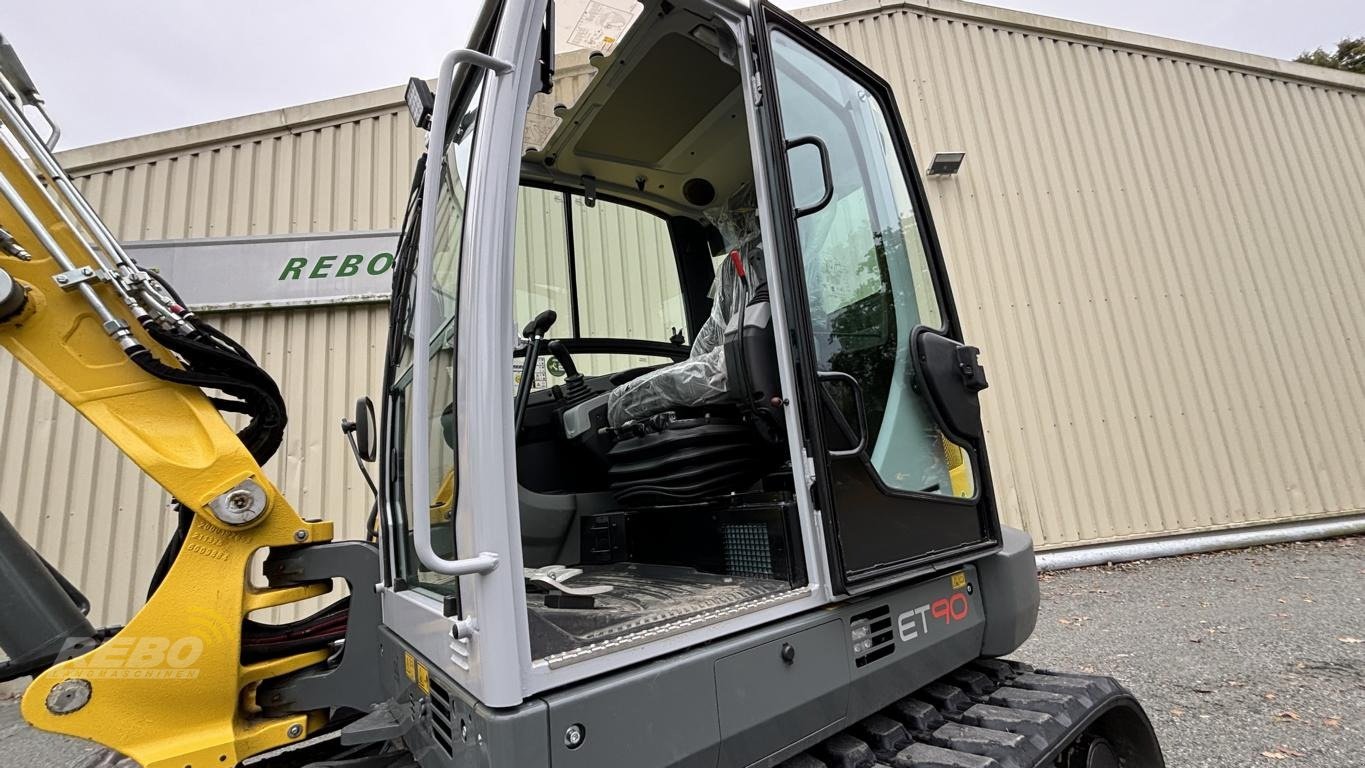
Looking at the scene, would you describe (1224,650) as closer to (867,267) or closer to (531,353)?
(867,267)

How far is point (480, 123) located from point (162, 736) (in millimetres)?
1789

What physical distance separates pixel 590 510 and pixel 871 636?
4.23 feet

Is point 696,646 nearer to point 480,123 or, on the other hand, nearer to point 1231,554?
point 480,123

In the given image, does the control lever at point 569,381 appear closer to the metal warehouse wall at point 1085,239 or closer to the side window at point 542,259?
the side window at point 542,259

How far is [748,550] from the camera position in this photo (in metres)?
1.87

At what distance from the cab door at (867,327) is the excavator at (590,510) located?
0.4 inches

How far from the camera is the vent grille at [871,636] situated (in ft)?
5.26

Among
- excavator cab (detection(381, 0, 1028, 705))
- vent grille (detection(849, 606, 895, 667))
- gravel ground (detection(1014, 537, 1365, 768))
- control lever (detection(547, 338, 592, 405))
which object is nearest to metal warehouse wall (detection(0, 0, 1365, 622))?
gravel ground (detection(1014, 537, 1365, 768))

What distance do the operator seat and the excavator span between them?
1 cm

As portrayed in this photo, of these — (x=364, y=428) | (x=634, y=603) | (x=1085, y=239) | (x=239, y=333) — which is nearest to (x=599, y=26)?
(x=364, y=428)

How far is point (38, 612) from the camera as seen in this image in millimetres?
1803

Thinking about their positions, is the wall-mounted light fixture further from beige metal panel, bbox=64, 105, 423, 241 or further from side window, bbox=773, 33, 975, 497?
beige metal panel, bbox=64, 105, 423, 241

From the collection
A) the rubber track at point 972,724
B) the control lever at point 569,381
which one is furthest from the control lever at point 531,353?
the rubber track at point 972,724

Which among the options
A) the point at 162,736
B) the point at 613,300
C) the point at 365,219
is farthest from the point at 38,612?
the point at 365,219
